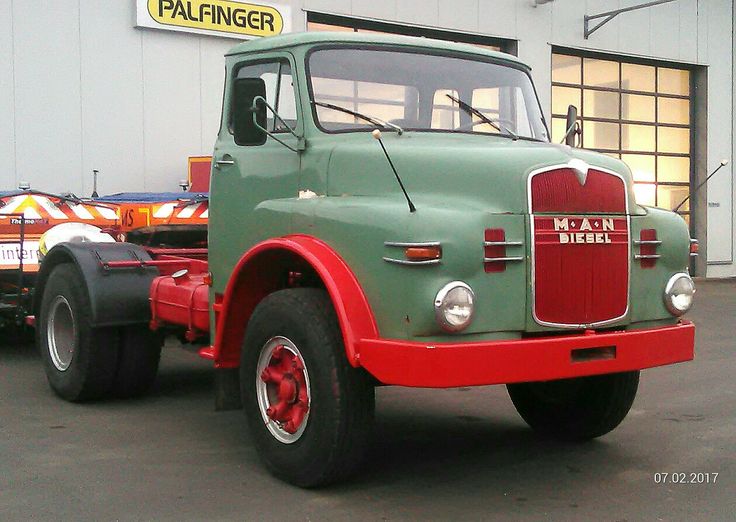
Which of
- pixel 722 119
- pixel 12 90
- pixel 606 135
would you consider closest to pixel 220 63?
pixel 12 90

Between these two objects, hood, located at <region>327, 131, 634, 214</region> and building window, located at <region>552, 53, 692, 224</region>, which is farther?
building window, located at <region>552, 53, 692, 224</region>

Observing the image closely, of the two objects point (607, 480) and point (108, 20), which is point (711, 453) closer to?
point (607, 480)

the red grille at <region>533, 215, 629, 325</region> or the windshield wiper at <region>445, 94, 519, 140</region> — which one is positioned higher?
the windshield wiper at <region>445, 94, 519, 140</region>

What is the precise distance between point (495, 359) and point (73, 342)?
143 inches

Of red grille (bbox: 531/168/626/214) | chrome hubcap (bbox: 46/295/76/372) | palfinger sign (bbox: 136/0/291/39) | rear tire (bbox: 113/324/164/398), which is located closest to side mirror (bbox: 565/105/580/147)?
red grille (bbox: 531/168/626/214)

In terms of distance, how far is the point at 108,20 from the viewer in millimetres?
13586

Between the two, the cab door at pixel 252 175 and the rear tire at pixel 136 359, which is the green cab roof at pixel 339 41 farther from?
the rear tire at pixel 136 359

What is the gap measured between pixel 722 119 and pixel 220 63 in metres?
12.0

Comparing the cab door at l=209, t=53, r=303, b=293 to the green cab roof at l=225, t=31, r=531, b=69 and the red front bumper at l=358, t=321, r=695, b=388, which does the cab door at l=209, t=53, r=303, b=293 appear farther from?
the red front bumper at l=358, t=321, r=695, b=388

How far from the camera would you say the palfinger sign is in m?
13.9

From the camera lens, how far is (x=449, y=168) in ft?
16.1

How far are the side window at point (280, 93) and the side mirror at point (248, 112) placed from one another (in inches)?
3.1

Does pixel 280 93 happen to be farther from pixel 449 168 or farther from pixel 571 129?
pixel 571 129
